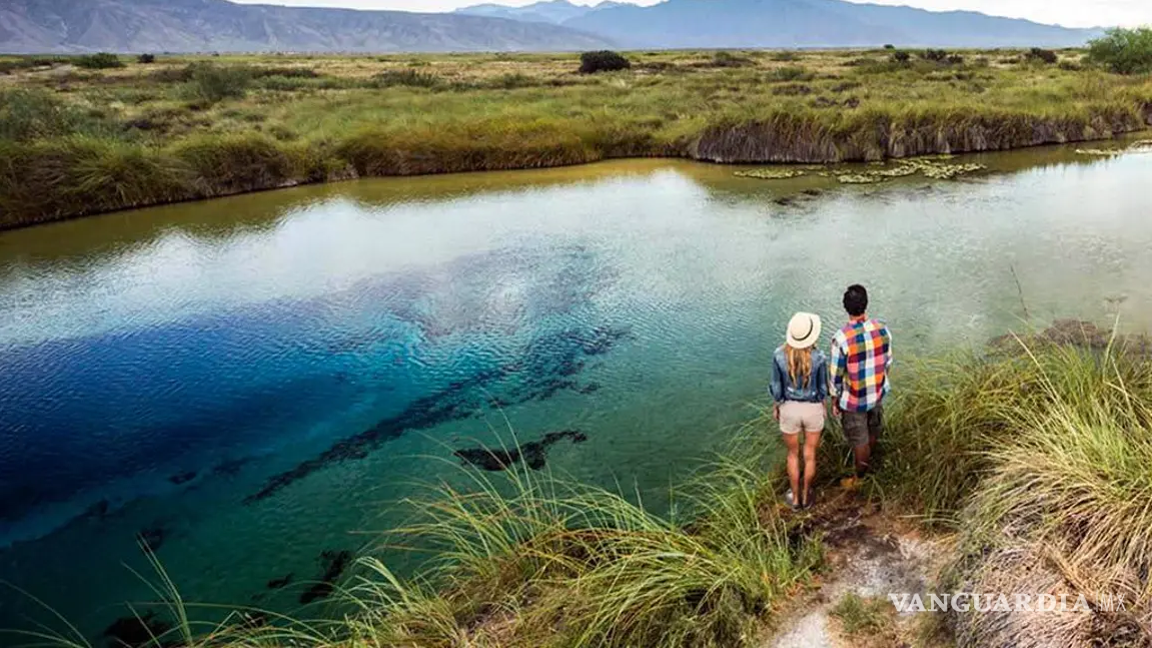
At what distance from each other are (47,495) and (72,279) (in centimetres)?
804

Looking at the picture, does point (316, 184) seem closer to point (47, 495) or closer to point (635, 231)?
point (635, 231)

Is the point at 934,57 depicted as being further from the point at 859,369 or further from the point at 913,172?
the point at 859,369

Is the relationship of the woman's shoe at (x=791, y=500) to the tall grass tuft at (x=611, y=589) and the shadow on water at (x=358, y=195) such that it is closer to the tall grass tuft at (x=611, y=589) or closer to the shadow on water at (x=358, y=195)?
the tall grass tuft at (x=611, y=589)

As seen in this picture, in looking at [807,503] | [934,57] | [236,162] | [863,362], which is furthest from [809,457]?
[934,57]

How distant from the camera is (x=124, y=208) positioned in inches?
683

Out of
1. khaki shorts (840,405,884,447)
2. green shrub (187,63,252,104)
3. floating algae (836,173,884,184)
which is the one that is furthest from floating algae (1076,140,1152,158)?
Answer: green shrub (187,63,252,104)

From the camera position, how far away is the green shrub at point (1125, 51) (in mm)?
33344

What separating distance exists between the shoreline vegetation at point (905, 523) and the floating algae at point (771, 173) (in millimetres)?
14170

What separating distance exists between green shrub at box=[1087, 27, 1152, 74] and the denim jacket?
40739mm

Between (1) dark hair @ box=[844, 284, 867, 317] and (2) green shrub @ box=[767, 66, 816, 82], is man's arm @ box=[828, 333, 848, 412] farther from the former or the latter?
(2) green shrub @ box=[767, 66, 816, 82]

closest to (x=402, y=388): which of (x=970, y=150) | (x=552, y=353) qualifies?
(x=552, y=353)

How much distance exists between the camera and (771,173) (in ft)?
61.6

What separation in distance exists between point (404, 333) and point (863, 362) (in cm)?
663

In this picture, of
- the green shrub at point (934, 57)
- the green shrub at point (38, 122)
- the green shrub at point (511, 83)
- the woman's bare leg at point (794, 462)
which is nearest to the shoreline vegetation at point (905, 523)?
the woman's bare leg at point (794, 462)
